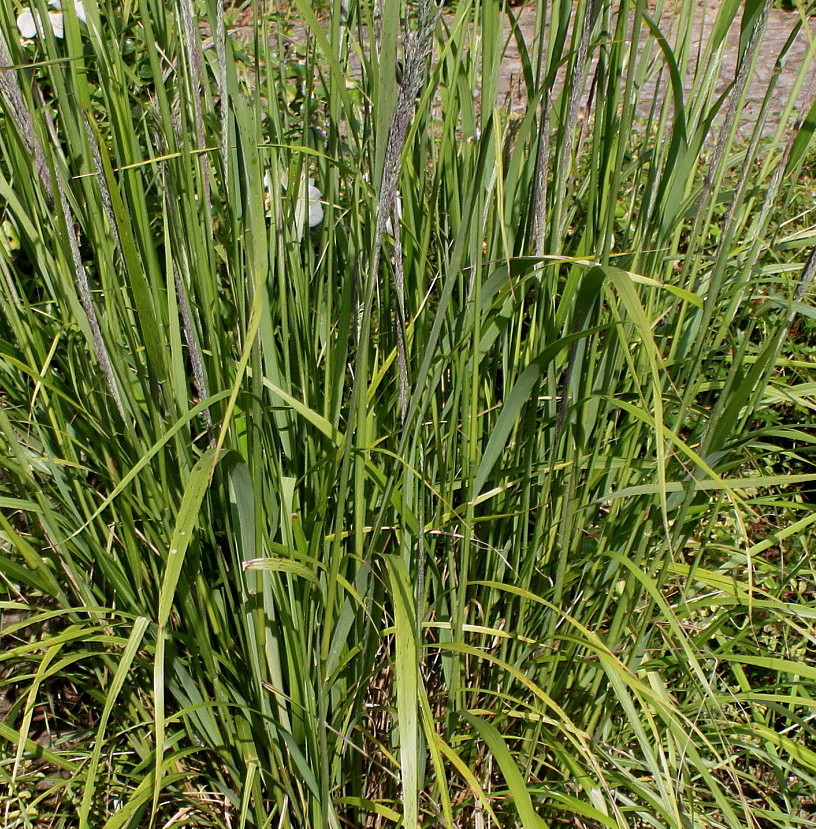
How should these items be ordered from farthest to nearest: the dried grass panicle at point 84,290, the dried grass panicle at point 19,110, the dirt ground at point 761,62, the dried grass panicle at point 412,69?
the dirt ground at point 761,62 → the dried grass panicle at point 84,290 → the dried grass panicle at point 19,110 → the dried grass panicle at point 412,69

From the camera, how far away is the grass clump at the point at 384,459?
3.03ft

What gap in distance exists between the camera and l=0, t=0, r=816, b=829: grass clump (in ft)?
3.03

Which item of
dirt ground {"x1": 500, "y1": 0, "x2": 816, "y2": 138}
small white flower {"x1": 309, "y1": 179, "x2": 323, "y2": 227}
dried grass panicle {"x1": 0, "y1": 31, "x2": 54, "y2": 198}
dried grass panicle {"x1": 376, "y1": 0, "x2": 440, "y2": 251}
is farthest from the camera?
dirt ground {"x1": 500, "y1": 0, "x2": 816, "y2": 138}

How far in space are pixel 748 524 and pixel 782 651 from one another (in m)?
0.33

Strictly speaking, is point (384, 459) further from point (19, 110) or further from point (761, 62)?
point (761, 62)

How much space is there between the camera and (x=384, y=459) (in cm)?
111

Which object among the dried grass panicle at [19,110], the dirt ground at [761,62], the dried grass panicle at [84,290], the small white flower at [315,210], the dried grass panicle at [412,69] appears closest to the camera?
the dried grass panicle at [412,69]

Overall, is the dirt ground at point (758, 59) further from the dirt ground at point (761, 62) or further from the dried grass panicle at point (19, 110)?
the dried grass panicle at point (19, 110)

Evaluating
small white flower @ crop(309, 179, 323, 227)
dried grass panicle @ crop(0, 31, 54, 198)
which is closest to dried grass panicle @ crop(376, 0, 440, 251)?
dried grass panicle @ crop(0, 31, 54, 198)

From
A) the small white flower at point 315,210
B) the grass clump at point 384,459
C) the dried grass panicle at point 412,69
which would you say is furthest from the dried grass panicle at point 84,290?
the small white flower at point 315,210

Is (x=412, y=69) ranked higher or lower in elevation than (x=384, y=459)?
higher

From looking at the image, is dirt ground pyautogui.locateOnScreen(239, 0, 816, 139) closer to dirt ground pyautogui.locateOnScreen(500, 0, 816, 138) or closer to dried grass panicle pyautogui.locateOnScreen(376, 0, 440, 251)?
dirt ground pyautogui.locateOnScreen(500, 0, 816, 138)

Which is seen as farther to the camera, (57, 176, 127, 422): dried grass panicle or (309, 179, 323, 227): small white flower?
(309, 179, 323, 227): small white flower

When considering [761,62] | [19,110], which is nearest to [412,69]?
[19,110]
